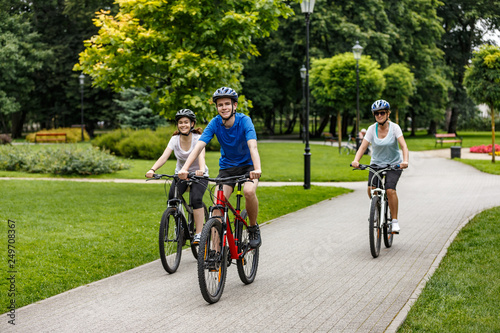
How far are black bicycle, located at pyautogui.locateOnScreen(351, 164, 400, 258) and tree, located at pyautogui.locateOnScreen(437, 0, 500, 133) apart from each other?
4378 centimetres

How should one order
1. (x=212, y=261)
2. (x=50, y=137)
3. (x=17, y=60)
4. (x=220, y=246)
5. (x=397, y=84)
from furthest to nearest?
(x=17, y=60), (x=50, y=137), (x=397, y=84), (x=220, y=246), (x=212, y=261)

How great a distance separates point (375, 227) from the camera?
742cm

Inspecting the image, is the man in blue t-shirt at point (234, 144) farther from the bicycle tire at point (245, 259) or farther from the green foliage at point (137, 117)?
the green foliage at point (137, 117)

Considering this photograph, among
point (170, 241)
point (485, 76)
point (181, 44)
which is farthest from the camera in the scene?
point (485, 76)

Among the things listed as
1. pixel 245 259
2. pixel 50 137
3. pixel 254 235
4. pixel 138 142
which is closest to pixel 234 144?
pixel 254 235

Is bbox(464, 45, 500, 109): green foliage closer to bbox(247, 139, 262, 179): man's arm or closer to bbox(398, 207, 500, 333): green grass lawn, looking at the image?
bbox(398, 207, 500, 333): green grass lawn

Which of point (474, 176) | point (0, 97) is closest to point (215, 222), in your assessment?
point (474, 176)

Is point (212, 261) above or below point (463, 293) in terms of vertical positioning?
above

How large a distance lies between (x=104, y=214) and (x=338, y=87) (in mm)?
22775

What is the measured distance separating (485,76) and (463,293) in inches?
768

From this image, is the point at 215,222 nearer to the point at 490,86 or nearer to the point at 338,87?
the point at 490,86

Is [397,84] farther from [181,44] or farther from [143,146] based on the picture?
[181,44]

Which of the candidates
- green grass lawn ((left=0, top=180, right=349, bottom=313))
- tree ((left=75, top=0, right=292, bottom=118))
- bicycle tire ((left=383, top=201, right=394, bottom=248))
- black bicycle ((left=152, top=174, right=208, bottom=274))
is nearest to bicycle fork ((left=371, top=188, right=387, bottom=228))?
bicycle tire ((left=383, top=201, right=394, bottom=248))

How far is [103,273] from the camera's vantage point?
675cm
